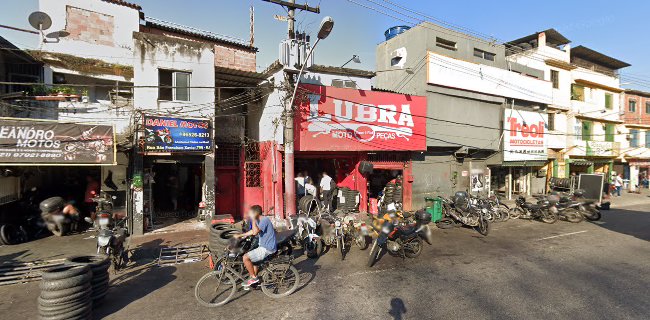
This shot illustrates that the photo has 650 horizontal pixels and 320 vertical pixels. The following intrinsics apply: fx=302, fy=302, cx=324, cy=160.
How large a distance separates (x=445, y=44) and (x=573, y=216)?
38.4 ft

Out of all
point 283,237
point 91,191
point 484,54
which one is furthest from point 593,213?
point 91,191

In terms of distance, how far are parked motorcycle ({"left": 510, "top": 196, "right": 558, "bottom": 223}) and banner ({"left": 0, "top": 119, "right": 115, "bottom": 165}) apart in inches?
680

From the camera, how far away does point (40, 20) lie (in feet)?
37.9

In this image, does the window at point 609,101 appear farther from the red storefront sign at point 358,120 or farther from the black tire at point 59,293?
the black tire at point 59,293

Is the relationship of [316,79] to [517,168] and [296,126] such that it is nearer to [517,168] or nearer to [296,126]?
[296,126]

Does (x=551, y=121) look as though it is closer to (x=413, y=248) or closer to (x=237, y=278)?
(x=413, y=248)

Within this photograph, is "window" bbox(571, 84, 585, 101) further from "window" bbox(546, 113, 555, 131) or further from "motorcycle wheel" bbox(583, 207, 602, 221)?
"motorcycle wheel" bbox(583, 207, 602, 221)

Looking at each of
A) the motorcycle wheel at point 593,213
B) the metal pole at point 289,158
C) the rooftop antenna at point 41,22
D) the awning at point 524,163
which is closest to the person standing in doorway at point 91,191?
the rooftop antenna at point 41,22

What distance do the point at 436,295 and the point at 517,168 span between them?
20.8m

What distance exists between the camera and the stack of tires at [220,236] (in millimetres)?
7361

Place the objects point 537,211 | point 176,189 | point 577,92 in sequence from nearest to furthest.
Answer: point 537,211
point 176,189
point 577,92

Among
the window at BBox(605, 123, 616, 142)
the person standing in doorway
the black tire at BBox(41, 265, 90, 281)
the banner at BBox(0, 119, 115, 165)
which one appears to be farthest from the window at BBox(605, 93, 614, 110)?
the person standing in doorway

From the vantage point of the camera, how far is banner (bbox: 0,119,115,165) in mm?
8992

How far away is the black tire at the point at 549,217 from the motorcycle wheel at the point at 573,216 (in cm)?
65
